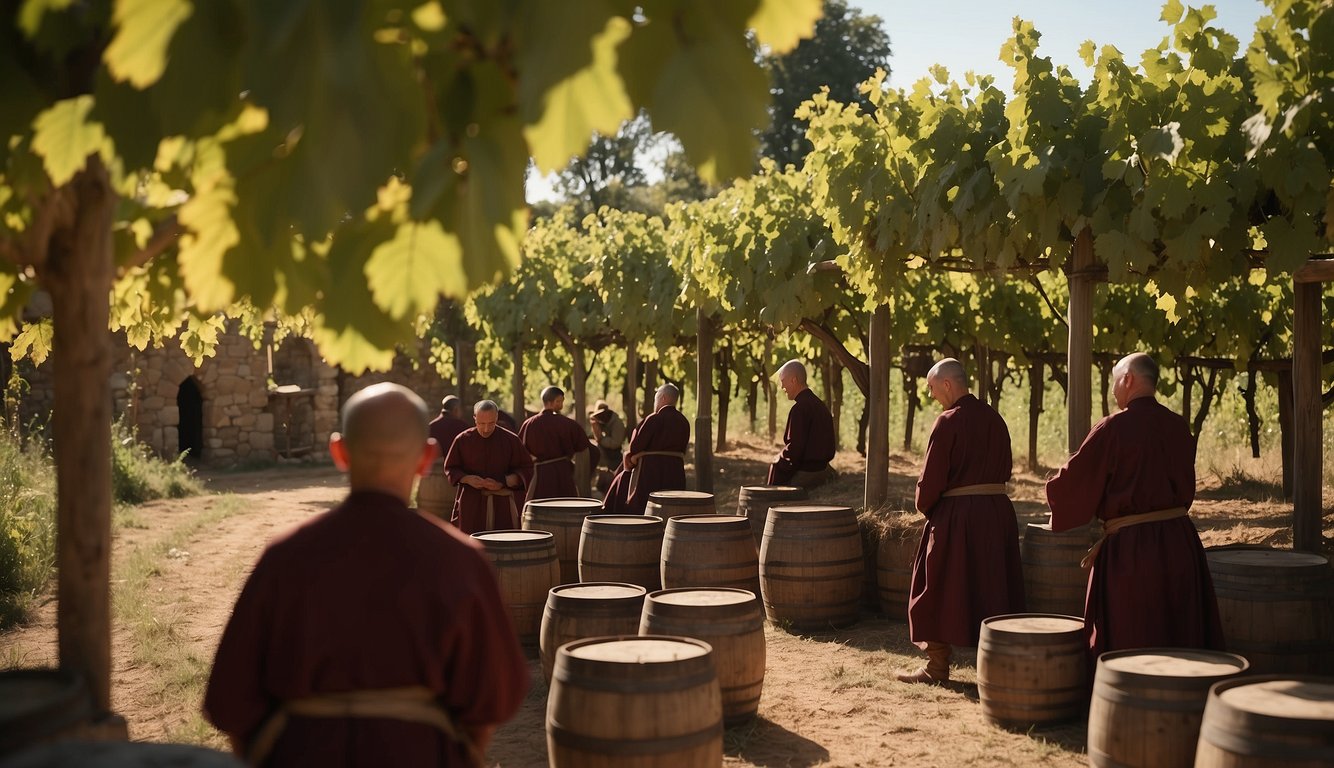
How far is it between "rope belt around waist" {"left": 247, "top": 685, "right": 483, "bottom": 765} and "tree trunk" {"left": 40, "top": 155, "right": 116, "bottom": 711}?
652 mm

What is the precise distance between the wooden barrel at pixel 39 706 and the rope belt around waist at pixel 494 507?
7.04m

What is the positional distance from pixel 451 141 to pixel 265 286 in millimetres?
716

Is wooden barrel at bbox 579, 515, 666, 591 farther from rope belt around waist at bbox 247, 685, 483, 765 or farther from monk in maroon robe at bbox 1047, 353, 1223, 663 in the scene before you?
rope belt around waist at bbox 247, 685, 483, 765

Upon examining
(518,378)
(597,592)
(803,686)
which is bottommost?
(803,686)

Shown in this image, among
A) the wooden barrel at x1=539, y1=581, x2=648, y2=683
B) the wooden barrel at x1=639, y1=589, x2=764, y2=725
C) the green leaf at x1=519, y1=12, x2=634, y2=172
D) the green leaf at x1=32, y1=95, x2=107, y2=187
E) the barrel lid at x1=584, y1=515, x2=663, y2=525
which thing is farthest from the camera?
the barrel lid at x1=584, y1=515, x2=663, y2=525

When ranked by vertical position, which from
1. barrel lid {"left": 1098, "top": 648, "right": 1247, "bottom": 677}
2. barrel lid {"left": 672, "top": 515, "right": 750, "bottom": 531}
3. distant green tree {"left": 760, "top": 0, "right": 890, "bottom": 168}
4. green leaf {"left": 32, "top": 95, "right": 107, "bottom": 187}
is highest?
distant green tree {"left": 760, "top": 0, "right": 890, "bottom": 168}

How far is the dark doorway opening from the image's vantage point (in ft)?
80.7

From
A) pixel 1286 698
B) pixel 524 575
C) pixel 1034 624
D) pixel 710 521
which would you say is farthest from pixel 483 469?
pixel 1286 698

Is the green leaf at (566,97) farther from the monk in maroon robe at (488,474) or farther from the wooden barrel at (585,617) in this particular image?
the monk in maroon robe at (488,474)

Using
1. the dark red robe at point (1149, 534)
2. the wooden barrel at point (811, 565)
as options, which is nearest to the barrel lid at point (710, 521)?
the wooden barrel at point (811, 565)

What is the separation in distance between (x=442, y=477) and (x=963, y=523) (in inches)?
311

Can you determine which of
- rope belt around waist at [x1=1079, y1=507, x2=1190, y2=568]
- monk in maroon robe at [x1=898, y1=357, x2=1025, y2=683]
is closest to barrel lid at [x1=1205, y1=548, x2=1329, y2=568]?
rope belt around waist at [x1=1079, y1=507, x2=1190, y2=568]

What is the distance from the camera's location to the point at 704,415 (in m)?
13.4

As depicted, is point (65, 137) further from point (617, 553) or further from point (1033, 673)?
point (617, 553)
